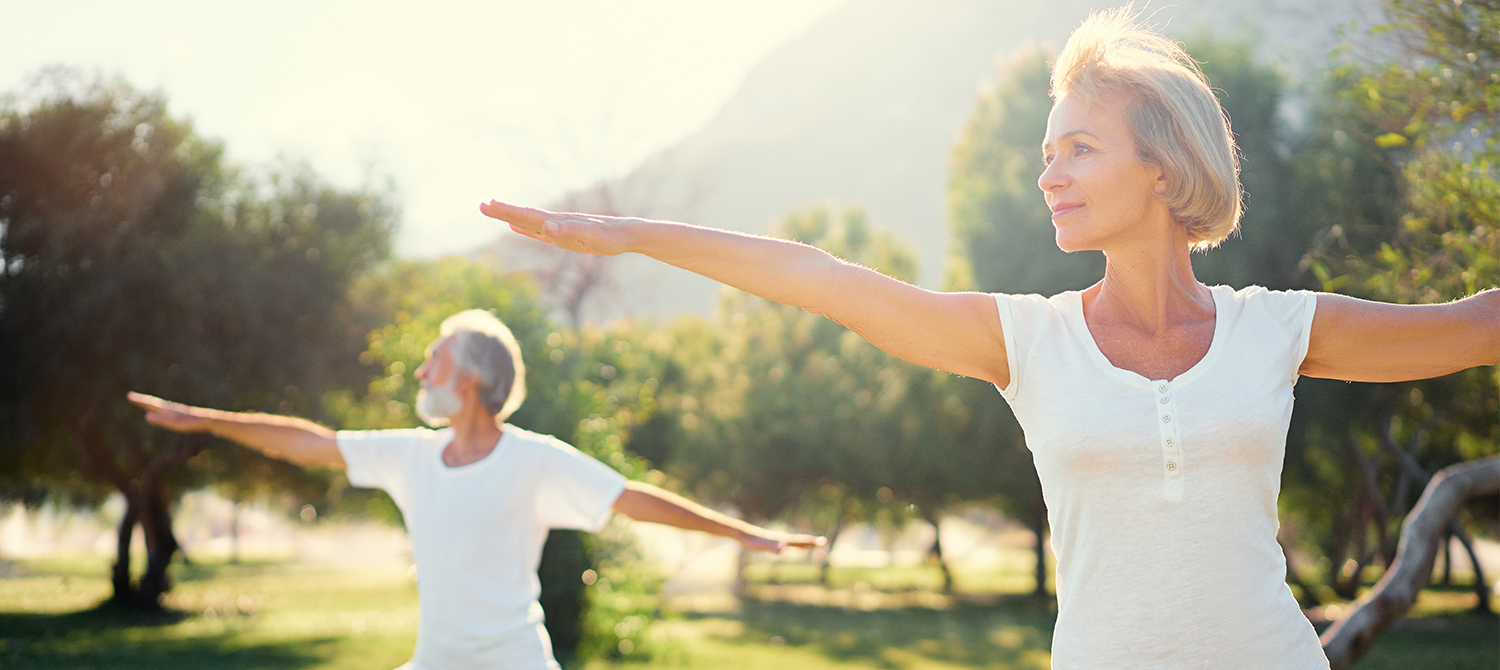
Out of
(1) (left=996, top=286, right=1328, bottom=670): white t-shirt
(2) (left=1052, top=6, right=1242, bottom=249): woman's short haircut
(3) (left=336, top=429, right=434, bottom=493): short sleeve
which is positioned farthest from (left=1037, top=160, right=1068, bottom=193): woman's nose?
(3) (left=336, top=429, right=434, bottom=493): short sleeve

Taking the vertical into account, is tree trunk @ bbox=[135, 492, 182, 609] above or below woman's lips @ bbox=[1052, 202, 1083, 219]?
below

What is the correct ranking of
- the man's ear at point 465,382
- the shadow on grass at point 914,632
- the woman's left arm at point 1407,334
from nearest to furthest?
the woman's left arm at point 1407,334, the man's ear at point 465,382, the shadow on grass at point 914,632

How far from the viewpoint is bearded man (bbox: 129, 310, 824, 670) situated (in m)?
4.35

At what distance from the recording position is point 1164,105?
222 centimetres

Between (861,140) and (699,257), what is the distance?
597 ft

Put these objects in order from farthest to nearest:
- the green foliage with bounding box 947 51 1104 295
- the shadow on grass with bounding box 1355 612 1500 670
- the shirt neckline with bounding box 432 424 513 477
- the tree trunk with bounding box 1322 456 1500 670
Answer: the green foliage with bounding box 947 51 1104 295 < the shadow on grass with bounding box 1355 612 1500 670 < the tree trunk with bounding box 1322 456 1500 670 < the shirt neckline with bounding box 432 424 513 477

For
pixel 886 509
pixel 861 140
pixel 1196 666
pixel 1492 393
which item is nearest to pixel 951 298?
pixel 1196 666

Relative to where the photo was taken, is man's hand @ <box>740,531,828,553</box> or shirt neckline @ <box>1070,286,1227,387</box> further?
man's hand @ <box>740,531,828,553</box>

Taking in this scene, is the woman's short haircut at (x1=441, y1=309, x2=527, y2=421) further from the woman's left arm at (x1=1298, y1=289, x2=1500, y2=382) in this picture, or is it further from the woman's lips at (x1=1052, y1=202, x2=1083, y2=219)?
the woman's left arm at (x1=1298, y1=289, x2=1500, y2=382)

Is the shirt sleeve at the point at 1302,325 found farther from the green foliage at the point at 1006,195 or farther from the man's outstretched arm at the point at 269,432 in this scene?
the green foliage at the point at 1006,195

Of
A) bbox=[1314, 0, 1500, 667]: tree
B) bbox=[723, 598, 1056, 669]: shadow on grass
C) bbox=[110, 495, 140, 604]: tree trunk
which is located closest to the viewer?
bbox=[1314, 0, 1500, 667]: tree

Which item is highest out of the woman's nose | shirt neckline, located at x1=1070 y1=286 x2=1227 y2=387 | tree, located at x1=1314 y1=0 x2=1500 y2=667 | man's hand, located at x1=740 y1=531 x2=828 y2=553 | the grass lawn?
tree, located at x1=1314 y1=0 x2=1500 y2=667

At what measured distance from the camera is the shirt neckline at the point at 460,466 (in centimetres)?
461

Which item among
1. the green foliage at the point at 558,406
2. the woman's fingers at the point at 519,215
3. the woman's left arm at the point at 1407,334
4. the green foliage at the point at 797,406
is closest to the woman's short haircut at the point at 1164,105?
the woman's left arm at the point at 1407,334
